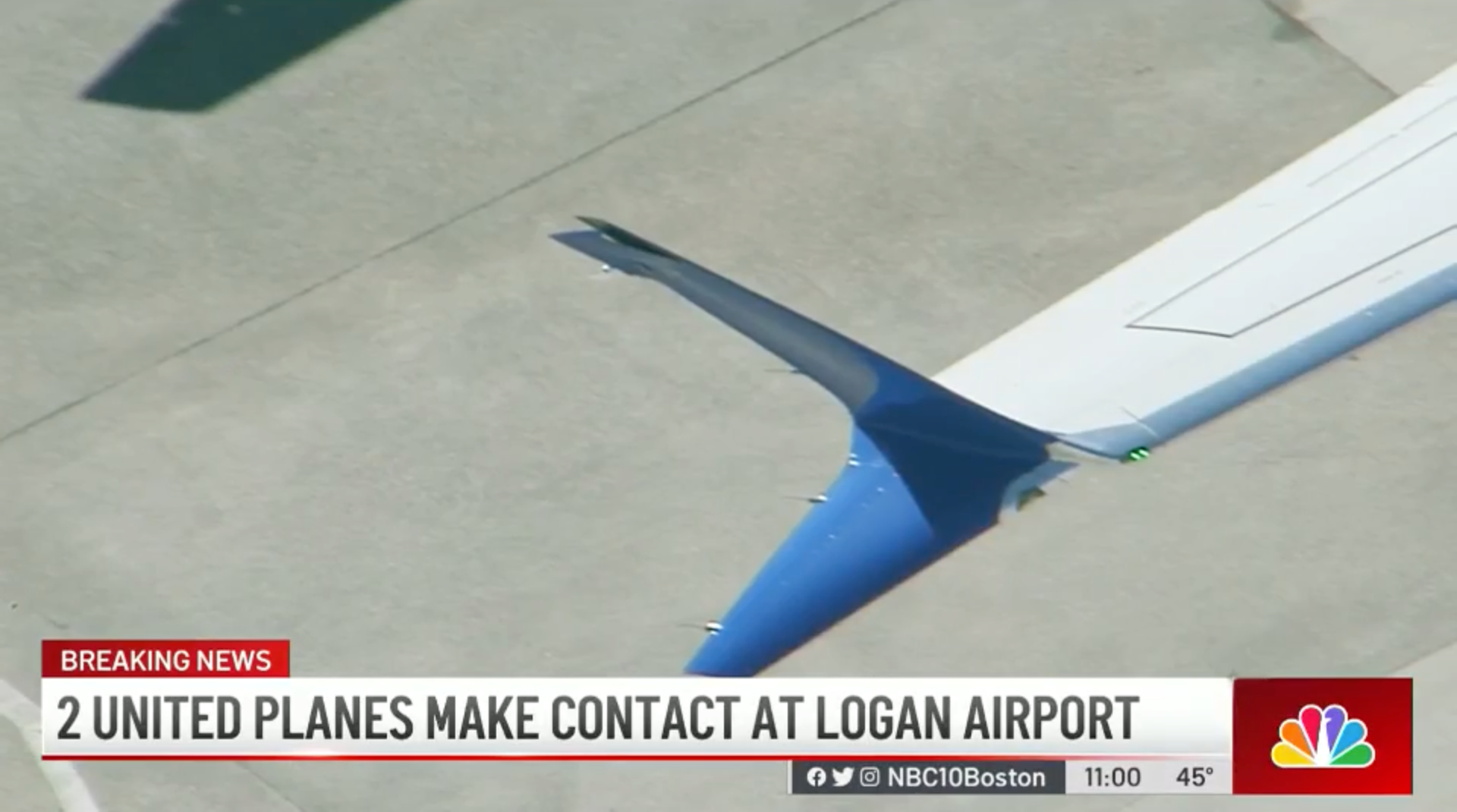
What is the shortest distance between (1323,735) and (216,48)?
9.61m

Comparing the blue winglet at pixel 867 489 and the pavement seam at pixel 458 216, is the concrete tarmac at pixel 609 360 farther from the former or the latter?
the blue winglet at pixel 867 489

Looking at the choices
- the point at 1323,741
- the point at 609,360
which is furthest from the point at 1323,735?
the point at 609,360

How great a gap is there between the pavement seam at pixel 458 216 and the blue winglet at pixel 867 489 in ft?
16.6

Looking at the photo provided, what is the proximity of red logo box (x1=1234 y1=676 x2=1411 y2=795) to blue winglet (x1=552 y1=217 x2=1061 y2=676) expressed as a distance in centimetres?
342

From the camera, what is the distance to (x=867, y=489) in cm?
1362

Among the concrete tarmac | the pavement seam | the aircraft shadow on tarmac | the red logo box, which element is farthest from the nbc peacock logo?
the aircraft shadow on tarmac

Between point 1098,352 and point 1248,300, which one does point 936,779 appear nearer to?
point 1098,352

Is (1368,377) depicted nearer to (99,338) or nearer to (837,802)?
(837,802)

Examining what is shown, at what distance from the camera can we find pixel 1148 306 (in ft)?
50.0

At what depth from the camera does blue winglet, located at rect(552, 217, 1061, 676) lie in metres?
13.3

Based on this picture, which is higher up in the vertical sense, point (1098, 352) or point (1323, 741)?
point (1098, 352)

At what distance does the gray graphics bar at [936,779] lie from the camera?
16188 mm

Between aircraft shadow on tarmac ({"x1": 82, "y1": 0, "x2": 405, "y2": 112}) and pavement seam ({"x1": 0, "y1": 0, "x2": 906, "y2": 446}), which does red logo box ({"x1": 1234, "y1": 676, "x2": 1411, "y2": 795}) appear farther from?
aircraft shadow on tarmac ({"x1": 82, "y1": 0, "x2": 405, "y2": 112})

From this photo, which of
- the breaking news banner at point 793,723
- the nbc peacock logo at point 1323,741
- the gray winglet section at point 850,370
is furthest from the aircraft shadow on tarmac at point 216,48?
the nbc peacock logo at point 1323,741
